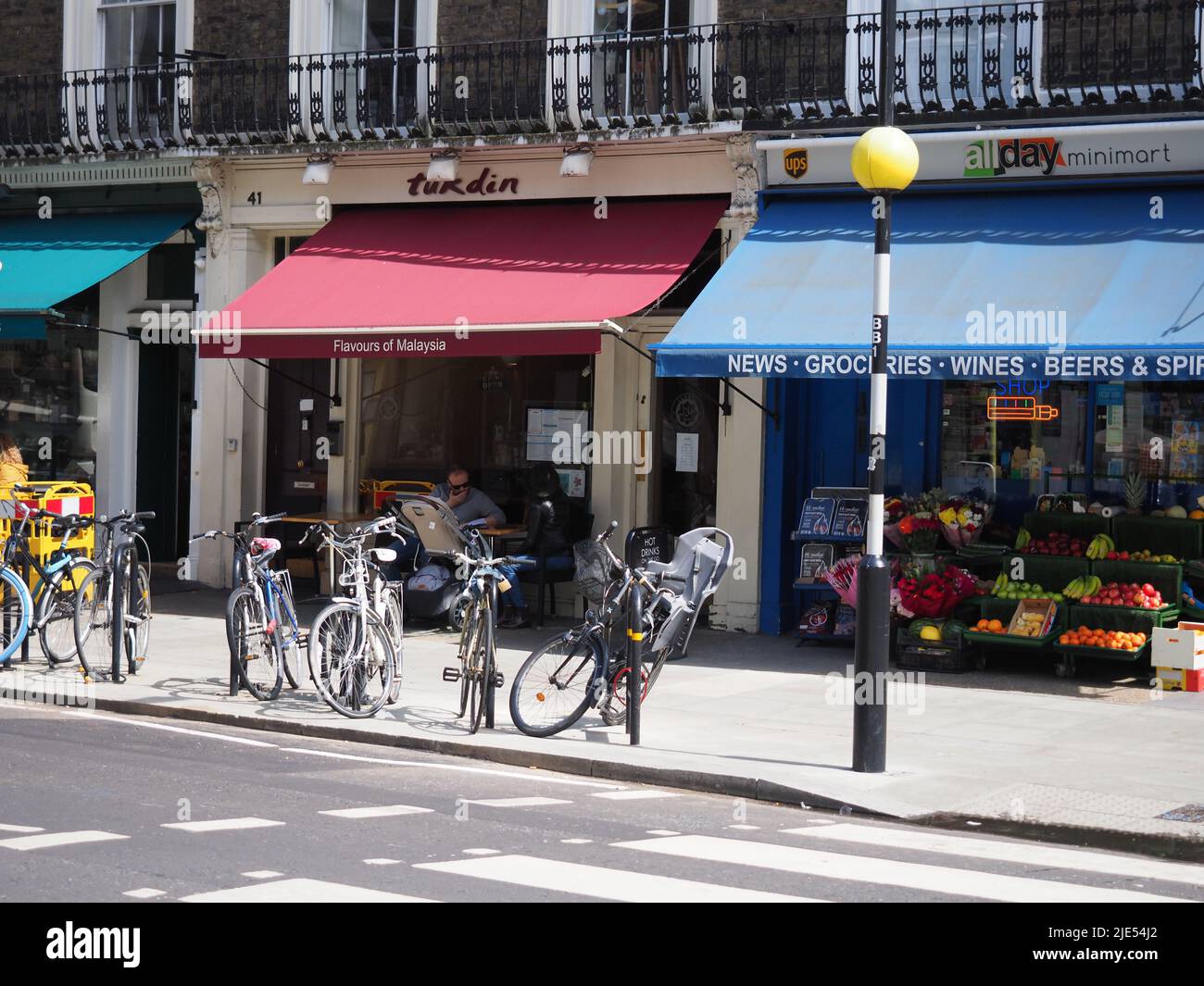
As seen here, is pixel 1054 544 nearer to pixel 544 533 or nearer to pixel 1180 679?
pixel 1180 679

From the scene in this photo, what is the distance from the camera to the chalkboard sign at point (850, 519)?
14.4 metres

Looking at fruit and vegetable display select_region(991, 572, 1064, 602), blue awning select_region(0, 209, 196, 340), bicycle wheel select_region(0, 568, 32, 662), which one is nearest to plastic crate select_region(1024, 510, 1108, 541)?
fruit and vegetable display select_region(991, 572, 1064, 602)

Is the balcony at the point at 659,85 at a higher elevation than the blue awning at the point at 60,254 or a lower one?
higher

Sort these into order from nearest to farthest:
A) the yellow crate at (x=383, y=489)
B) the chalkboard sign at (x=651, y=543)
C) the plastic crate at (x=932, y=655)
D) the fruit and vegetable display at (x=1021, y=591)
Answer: the fruit and vegetable display at (x=1021, y=591) → the plastic crate at (x=932, y=655) → the chalkboard sign at (x=651, y=543) → the yellow crate at (x=383, y=489)

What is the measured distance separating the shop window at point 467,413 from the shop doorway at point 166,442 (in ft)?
8.78

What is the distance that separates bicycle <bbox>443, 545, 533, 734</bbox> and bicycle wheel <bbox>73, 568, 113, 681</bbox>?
126 inches

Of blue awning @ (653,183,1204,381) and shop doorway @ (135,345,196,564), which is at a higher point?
blue awning @ (653,183,1204,381)

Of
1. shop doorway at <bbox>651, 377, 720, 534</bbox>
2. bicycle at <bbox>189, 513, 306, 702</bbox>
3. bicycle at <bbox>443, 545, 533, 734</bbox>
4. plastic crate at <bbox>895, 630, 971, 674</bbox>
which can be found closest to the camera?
bicycle at <bbox>443, 545, 533, 734</bbox>

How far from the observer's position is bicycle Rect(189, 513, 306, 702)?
11.3 meters

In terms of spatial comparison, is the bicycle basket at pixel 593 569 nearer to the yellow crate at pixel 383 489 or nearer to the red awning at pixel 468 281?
the red awning at pixel 468 281

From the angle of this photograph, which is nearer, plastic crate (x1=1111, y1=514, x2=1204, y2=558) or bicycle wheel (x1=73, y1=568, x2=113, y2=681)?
bicycle wheel (x1=73, y1=568, x2=113, y2=681)

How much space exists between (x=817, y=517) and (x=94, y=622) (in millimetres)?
6330

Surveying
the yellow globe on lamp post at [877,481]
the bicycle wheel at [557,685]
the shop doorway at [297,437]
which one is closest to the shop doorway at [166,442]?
the shop doorway at [297,437]

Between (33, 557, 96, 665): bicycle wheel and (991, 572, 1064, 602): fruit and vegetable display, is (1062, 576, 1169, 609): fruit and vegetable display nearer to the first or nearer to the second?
(991, 572, 1064, 602): fruit and vegetable display
